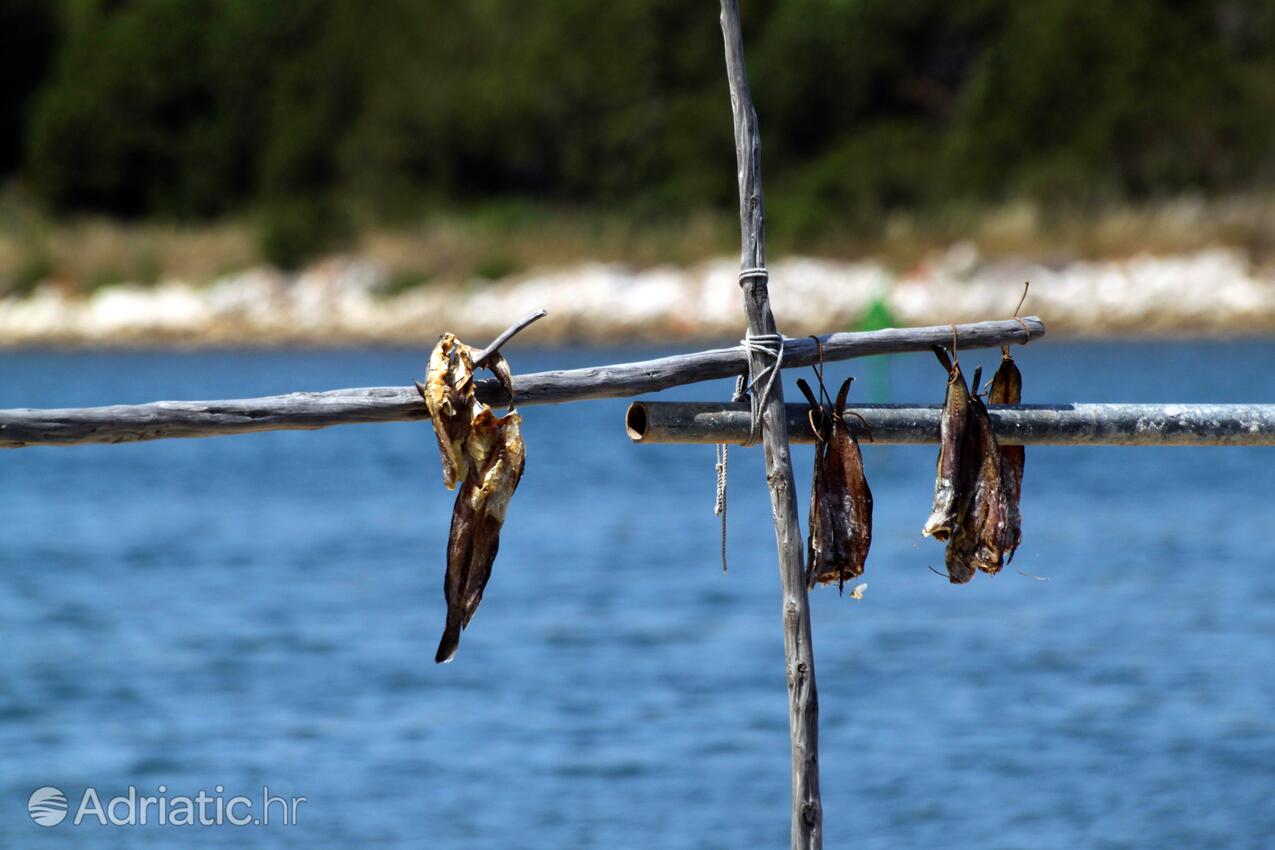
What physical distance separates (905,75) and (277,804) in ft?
126

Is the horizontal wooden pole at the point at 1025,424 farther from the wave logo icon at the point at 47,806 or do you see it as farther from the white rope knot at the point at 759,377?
the wave logo icon at the point at 47,806

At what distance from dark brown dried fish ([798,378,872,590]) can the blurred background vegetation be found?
32.8 meters

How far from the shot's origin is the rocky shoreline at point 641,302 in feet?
114

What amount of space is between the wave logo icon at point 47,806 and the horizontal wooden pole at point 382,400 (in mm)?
4402

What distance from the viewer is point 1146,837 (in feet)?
25.3

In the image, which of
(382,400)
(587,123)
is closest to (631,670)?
(382,400)

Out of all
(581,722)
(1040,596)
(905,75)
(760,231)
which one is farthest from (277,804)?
(905,75)

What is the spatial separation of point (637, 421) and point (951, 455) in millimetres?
784

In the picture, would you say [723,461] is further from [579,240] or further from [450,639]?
[579,240]

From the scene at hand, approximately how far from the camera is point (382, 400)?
421 centimetres

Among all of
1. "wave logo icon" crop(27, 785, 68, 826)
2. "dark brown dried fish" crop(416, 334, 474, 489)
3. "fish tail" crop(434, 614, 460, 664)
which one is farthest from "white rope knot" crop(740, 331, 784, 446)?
"wave logo icon" crop(27, 785, 68, 826)

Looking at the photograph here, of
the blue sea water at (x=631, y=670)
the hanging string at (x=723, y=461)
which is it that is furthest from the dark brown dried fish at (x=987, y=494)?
the blue sea water at (x=631, y=670)

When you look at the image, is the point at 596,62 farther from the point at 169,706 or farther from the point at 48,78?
the point at 169,706

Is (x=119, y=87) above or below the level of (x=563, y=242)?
above
